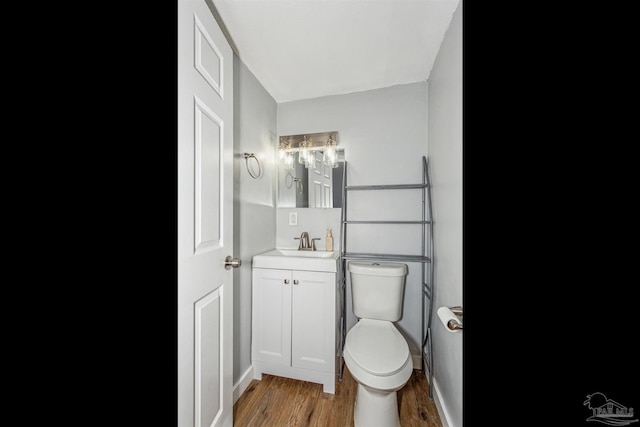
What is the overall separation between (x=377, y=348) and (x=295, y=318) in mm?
502

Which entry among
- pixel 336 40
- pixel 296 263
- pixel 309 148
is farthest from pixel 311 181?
pixel 336 40

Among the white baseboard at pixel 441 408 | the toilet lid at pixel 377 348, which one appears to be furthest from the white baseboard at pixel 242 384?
the white baseboard at pixel 441 408

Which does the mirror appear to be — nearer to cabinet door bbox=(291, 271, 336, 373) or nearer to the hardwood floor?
cabinet door bbox=(291, 271, 336, 373)

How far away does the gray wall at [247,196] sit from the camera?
1.43 meters

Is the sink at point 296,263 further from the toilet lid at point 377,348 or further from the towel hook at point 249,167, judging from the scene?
the towel hook at point 249,167

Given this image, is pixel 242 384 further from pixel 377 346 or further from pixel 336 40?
pixel 336 40

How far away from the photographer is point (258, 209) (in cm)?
167

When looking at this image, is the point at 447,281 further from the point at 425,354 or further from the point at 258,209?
the point at 258,209

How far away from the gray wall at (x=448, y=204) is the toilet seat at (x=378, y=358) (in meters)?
0.21

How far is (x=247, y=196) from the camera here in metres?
1.53
